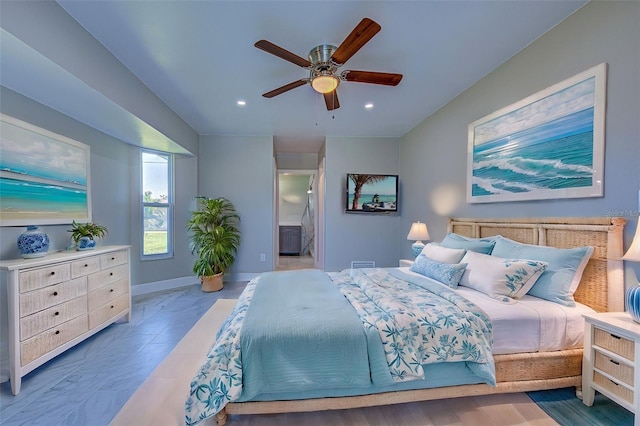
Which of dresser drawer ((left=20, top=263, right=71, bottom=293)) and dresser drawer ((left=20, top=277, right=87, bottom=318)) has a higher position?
dresser drawer ((left=20, top=263, right=71, bottom=293))

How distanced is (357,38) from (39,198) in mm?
3120

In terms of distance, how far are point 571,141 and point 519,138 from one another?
419mm

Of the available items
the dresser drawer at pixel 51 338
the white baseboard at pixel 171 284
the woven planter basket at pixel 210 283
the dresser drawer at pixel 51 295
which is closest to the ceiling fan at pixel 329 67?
the dresser drawer at pixel 51 295

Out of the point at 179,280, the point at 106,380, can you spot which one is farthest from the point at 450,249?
the point at 179,280

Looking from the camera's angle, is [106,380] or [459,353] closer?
[459,353]

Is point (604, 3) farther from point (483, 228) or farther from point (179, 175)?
point (179, 175)

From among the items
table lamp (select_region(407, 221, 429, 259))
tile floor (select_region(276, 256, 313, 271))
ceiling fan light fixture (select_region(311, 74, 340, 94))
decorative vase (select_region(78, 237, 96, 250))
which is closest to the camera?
ceiling fan light fixture (select_region(311, 74, 340, 94))

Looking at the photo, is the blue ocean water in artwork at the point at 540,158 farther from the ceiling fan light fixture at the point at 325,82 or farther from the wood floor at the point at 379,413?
the ceiling fan light fixture at the point at 325,82

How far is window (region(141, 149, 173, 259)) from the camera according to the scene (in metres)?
3.77

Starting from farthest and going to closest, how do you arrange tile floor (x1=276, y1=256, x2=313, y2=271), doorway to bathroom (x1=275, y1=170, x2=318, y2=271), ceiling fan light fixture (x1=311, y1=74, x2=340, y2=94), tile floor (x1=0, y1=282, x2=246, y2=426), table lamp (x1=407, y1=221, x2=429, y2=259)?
doorway to bathroom (x1=275, y1=170, x2=318, y2=271) → tile floor (x1=276, y1=256, x2=313, y2=271) → table lamp (x1=407, y1=221, x2=429, y2=259) → ceiling fan light fixture (x1=311, y1=74, x2=340, y2=94) → tile floor (x1=0, y1=282, x2=246, y2=426)

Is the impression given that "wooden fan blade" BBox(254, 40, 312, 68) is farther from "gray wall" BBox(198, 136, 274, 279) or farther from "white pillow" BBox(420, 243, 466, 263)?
"gray wall" BBox(198, 136, 274, 279)

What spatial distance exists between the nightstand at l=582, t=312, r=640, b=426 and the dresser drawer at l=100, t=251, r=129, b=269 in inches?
158

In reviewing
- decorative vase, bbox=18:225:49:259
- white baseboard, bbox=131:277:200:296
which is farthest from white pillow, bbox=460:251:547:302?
white baseboard, bbox=131:277:200:296

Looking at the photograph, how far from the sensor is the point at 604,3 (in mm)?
1568
